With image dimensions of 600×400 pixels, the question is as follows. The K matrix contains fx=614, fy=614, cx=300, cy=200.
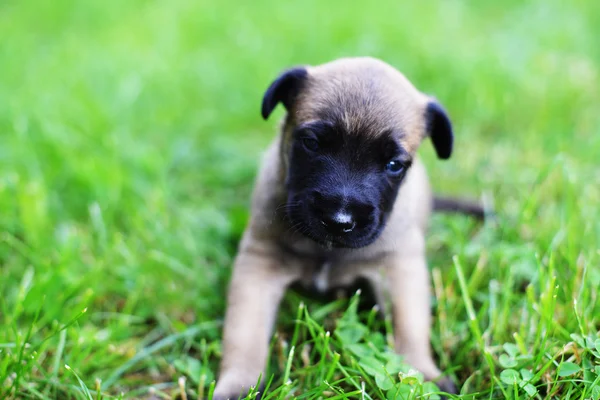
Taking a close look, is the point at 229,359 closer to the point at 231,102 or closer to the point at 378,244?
the point at 378,244

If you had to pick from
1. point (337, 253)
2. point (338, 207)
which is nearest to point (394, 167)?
point (338, 207)

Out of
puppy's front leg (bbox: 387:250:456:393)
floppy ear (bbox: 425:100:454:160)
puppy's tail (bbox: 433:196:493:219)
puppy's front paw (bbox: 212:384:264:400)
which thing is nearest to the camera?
puppy's front paw (bbox: 212:384:264:400)

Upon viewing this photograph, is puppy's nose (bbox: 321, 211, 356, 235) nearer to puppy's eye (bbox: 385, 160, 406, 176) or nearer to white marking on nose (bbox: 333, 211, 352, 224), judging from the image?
white marking on nose (bbox: 333, 211, 352, 224)

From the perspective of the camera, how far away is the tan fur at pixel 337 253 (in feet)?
8.75

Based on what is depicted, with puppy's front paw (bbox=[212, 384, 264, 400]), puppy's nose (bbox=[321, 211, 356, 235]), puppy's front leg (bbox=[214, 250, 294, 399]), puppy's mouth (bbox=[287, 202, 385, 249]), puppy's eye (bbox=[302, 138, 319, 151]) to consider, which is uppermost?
puppy's eye (bbox=[302, 138, 319, 151])

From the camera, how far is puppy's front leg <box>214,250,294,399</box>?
267 centimetres

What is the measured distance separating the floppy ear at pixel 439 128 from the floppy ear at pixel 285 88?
63 centimetres

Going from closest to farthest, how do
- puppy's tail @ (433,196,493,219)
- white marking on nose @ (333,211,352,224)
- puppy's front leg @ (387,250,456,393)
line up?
white marking on nose @ (333,211,352,224) < puppy's front leg @ (387,250,456,393) < puppy's tail @ (433,196,493,219)

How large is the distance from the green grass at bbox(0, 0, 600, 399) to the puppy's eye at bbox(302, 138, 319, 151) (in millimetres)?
699

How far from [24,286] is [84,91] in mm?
2590

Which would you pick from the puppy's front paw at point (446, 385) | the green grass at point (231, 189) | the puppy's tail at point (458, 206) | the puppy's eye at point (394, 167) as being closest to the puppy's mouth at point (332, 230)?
the puppy's eye at point (394, 167)

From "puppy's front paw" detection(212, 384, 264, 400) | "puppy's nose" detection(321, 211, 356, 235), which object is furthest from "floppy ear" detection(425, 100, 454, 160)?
"puppy's front paw" detection(212, 384, 264, 400)

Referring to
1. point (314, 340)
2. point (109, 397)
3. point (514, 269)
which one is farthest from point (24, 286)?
point (514, 269)

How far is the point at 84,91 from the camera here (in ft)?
16.8
